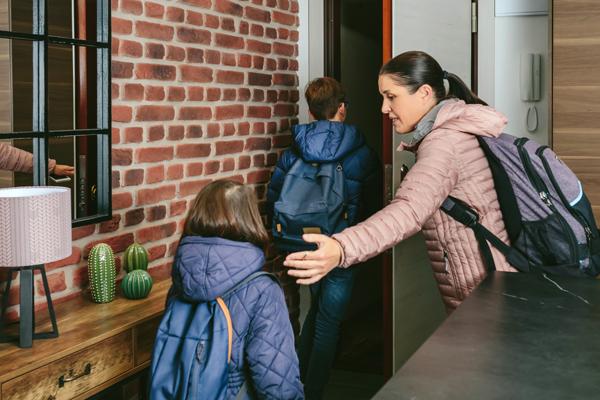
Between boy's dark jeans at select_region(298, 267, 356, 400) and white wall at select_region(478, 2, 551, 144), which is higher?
white wall at select_region(478, 2, 551, 144)

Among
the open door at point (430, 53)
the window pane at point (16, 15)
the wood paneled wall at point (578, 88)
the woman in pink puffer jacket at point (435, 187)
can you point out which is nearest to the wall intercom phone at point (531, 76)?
the open door at point (430, 53)

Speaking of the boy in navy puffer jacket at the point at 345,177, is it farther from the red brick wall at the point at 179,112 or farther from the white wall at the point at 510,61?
the white wall at the point at 510,61

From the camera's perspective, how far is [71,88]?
107 inches

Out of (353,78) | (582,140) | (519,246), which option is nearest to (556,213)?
(519,246)

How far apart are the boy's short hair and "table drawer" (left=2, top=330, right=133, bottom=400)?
1787 millimetres

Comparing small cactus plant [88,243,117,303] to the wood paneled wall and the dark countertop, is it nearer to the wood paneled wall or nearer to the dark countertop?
the dark countertop

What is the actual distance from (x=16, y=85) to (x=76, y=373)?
93cm

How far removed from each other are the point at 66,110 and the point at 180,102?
26.8 inches

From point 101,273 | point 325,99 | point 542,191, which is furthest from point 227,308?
point 325,99

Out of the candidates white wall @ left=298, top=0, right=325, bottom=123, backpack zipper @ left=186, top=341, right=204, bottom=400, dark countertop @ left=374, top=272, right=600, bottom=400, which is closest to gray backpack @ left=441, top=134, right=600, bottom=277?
dark countertop @ left=374, top=272, right=600, bottom=400

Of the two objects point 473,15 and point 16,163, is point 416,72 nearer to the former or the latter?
point 16,163

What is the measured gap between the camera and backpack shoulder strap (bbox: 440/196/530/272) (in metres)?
2.37

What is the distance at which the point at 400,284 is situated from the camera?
3.89m

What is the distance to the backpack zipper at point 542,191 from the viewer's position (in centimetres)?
232
